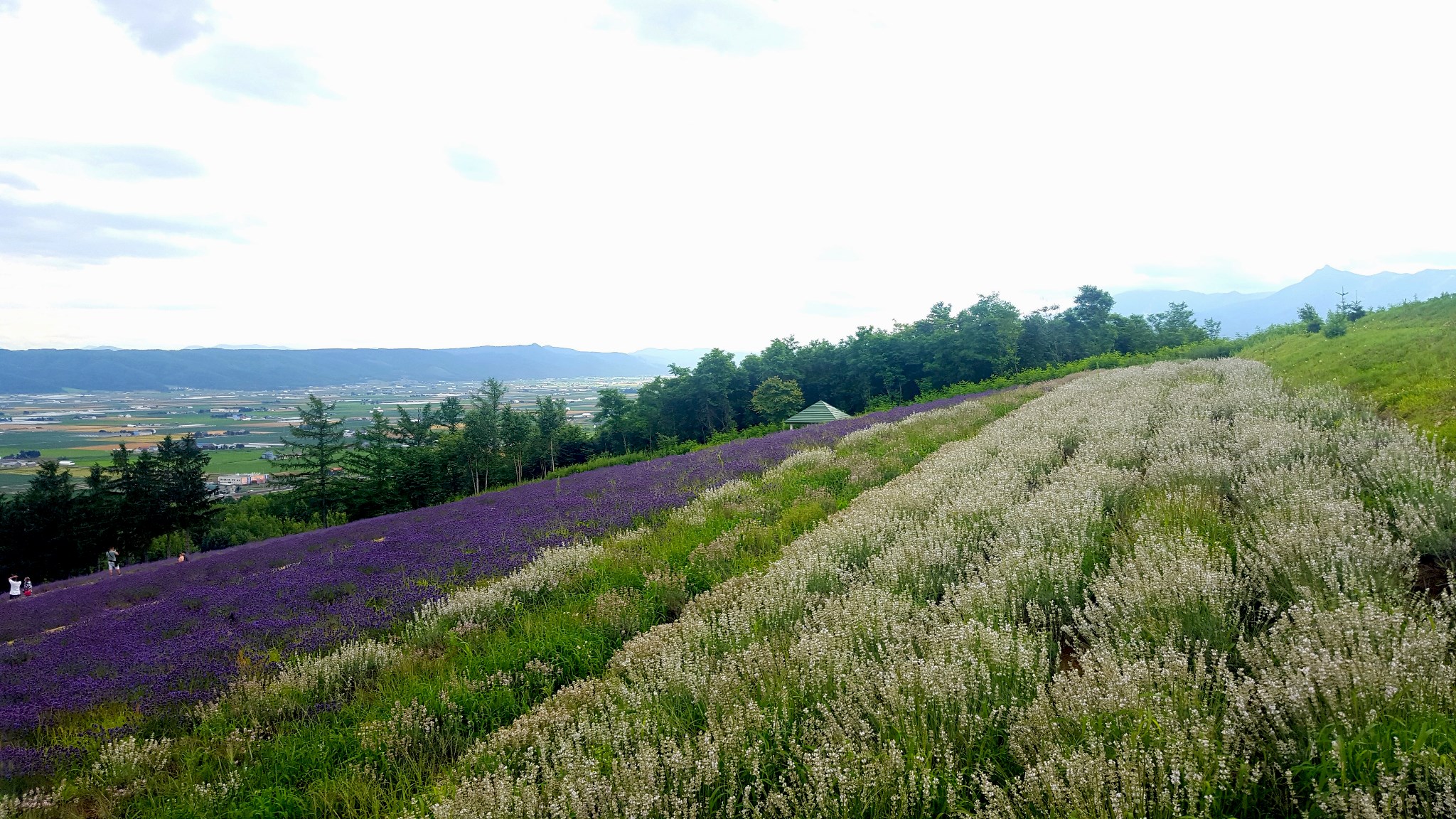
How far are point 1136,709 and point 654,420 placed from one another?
61827 mm

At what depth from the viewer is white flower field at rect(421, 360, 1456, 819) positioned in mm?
1812

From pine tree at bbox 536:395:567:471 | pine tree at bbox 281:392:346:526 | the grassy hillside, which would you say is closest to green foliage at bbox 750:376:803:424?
pine tree at bbox 536:395:567:471

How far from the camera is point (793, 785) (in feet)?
7.43

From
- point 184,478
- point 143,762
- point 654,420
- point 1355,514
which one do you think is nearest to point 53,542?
point 184,478

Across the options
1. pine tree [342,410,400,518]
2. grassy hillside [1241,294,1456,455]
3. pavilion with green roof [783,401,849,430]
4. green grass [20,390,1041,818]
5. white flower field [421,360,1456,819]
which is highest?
grassy hillside [1241,294,1456,455]

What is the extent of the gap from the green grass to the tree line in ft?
A: 109

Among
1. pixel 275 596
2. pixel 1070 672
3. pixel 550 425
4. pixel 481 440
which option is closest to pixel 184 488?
pixel 481 440

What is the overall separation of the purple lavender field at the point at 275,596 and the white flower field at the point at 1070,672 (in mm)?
4183

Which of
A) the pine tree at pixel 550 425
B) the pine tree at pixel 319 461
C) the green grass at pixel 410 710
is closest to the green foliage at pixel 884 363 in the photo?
the pine tree at pixel 550 425

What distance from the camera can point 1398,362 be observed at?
352 inches

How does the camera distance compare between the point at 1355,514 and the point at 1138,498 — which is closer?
the point at 1355,514

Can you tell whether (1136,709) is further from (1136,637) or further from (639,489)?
(639,489)

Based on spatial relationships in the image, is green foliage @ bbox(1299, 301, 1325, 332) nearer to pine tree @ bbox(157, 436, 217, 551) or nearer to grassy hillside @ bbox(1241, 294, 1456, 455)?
grassy hillside @ bbox(1241, 294, 1456, 455)

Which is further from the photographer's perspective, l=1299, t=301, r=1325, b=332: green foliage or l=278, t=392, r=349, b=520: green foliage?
l=278, t=392, r=349, b=520: green foliage
